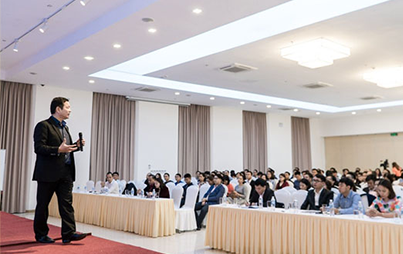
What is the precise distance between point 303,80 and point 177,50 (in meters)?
3.55

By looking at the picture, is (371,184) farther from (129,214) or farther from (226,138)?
(226,138)

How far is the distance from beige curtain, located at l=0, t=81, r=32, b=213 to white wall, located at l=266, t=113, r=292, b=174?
9016 mm

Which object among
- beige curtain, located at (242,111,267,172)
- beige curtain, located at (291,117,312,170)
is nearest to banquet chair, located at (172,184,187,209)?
beige curtain, located at (242,111,267,172)

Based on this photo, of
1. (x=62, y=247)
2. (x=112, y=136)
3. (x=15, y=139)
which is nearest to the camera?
(x=62, y=247)

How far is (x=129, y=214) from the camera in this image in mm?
6523

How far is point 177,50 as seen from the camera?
7781 millimetres

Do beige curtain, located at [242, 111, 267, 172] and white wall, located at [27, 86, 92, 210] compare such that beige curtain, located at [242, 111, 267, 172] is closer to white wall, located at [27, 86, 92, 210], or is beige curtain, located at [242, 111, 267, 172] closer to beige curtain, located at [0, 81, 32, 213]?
white wall, located at [27, 86, 92, 210]

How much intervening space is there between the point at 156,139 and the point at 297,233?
25.9 ft

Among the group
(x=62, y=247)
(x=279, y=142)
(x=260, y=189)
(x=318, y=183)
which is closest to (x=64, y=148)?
(x=62, y=247)

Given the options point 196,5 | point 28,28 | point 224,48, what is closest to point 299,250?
point 196,5

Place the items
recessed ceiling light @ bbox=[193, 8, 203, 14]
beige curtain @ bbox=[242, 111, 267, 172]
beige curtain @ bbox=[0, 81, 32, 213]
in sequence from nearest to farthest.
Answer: recessed ceiling light @ bbox=[193, 8, 203, 14] < beige curtain @ bbox=[0, 81, 32, 213] < beige curtain @ bbox=[242, 111, 267, 172]

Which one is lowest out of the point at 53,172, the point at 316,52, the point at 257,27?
the point at 53,172

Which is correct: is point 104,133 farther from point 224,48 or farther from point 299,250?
point 299,250

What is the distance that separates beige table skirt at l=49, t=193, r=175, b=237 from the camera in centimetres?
606
